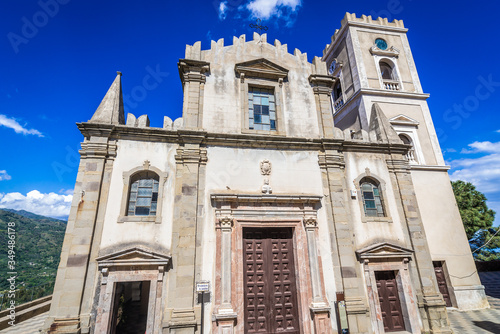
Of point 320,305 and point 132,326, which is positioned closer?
point 320,305

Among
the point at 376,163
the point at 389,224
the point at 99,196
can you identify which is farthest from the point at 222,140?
the point at 389,224

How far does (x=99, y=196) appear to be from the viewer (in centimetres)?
823

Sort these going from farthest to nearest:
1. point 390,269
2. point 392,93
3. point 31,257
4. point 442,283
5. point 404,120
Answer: point 31,257 → point 392,93 → point 404,120 → point 442,283 → point 390,269

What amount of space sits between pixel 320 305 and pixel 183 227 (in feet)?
17.1

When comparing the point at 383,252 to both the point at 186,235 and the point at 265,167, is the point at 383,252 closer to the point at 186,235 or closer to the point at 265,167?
the point at 265,167

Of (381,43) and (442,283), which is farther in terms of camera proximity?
(381,43)

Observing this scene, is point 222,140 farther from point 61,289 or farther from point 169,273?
point 61,289

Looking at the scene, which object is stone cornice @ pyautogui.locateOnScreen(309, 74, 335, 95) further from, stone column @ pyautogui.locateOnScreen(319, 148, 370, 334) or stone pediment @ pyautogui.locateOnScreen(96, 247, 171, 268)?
stone pediment @ pyautogui.locateOnScreen(96, 247, 171, 268)

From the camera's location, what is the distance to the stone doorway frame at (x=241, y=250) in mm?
7883

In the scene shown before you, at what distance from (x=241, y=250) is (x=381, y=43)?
59.4ft

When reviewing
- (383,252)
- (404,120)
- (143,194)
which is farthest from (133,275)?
(404,120)

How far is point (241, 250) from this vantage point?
28.0ft

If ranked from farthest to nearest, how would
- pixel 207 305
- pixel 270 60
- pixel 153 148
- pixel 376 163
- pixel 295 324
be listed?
pixel 270 60 < pixel 376 163 < pixel 153 148 < pixel 295 324 < pixel 207 305

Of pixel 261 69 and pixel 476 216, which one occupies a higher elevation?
pixel 261 69
